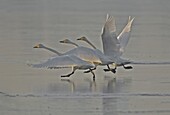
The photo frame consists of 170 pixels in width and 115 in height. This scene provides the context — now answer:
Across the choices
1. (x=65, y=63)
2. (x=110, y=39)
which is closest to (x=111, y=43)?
(x=110, y=39)

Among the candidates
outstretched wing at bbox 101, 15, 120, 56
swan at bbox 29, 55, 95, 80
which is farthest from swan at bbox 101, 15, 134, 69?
swan at bbox 29, 55, 95, 80

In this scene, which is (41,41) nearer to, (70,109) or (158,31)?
(158,31)

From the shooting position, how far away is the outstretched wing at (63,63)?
1488cm

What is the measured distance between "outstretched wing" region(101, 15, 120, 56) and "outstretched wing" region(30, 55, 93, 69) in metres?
1.02

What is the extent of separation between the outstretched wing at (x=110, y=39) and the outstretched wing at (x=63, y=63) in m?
Result: 1.02

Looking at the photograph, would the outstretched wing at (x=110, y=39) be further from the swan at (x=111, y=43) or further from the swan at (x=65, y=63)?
the swan at (x=65, y=63)

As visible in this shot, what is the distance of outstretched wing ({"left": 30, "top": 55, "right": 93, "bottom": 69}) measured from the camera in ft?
48.8

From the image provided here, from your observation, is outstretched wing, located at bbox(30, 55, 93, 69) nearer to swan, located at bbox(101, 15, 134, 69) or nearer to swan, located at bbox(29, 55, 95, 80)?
swan, located at bbox(29, 55, 95, 80)

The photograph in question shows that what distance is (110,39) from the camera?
53.0 feet

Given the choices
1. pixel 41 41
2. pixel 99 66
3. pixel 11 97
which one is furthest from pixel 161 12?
pixel 11 97

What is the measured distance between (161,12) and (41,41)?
9.16 meters

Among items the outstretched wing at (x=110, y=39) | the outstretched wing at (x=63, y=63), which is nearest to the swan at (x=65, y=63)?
the outstretched wing at (x=63, y=63)

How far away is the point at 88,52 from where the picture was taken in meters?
15.5

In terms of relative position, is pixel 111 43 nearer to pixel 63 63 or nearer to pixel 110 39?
pixel 110 39
